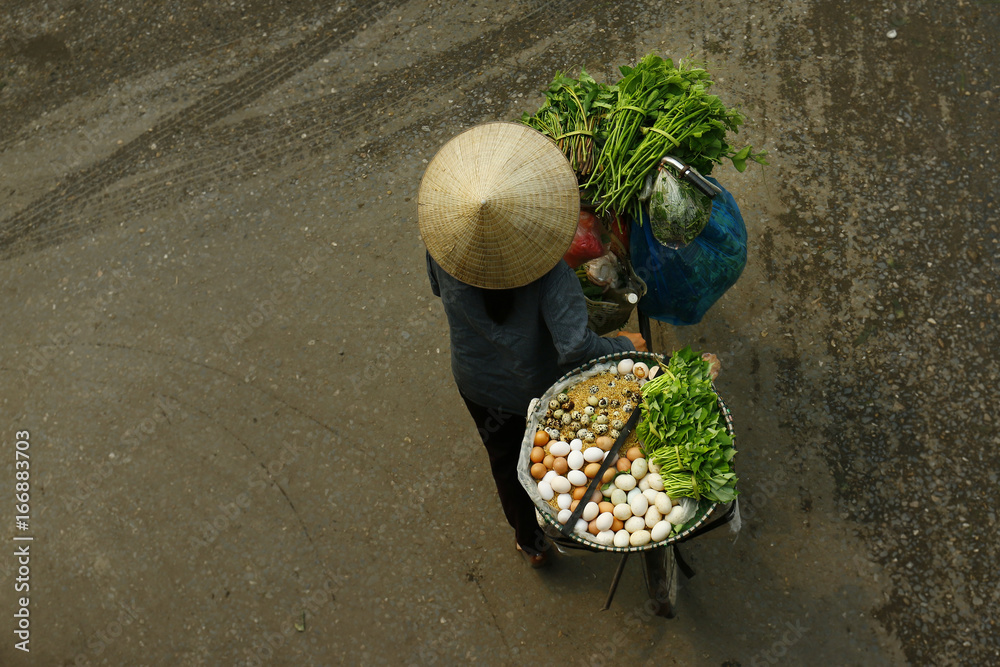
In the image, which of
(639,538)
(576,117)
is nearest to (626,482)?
(639,538)

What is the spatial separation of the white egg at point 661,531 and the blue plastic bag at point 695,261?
0.99 metres

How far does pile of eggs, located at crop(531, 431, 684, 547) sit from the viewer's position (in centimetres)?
219

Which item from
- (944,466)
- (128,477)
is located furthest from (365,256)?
(944,466)

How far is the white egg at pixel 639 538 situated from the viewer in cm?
217

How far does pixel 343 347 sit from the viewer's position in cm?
373

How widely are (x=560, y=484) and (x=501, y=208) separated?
886 mm

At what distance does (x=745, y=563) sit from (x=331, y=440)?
6.71 ft

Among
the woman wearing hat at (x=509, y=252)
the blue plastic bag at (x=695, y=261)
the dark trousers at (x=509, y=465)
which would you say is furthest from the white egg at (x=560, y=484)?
the blue plastic bag at (x=695, y=261)

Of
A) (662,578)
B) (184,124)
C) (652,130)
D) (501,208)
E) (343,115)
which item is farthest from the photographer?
(184,124)

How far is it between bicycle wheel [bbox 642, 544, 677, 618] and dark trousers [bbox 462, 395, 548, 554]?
507mm

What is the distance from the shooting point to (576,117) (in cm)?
260

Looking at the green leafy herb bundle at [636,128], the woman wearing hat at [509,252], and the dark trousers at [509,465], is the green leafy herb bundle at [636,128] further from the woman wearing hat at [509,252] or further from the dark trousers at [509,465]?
the dark trousers at [509,465]

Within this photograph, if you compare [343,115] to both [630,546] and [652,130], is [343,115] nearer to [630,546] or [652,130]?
[652,130]

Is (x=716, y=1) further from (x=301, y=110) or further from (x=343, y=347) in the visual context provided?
(x=343, y=347)
